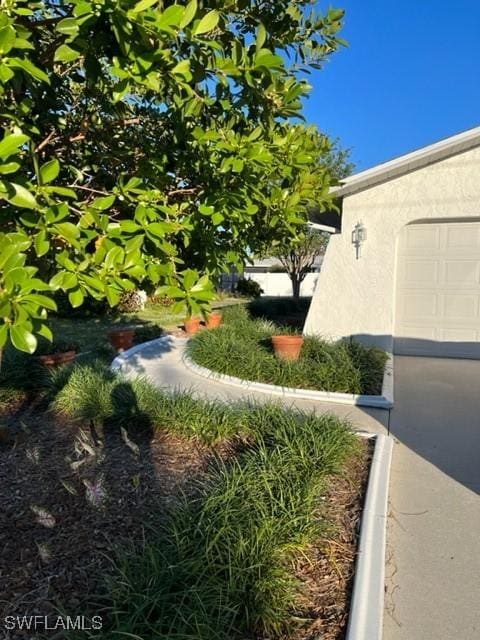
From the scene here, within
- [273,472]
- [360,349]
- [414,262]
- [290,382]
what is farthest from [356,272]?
[273,472]

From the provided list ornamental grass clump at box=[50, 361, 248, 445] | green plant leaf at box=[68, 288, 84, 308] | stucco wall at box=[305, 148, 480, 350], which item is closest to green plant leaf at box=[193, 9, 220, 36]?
green plant leaf at box=[68, 288, 84, 308]

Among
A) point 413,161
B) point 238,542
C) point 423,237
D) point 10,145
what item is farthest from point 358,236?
point 10,145

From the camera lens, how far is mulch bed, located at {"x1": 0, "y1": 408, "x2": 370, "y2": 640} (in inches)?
96.5

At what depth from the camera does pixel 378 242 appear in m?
9.13

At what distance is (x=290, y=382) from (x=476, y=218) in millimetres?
4921

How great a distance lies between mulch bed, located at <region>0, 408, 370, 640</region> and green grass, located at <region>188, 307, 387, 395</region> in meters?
2.36

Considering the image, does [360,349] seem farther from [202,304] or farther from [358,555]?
[202,304]

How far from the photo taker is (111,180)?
2.71 m

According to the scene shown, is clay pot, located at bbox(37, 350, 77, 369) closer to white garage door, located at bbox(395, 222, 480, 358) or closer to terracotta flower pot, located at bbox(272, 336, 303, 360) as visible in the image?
terracotta flower pot, located at bbox(272, 336, 303, 360)

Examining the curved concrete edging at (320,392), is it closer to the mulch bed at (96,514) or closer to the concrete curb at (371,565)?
the mulch bed at (96,514)

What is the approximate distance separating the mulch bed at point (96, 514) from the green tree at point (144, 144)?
170cm

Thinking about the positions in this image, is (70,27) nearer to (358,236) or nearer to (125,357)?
(125,357)

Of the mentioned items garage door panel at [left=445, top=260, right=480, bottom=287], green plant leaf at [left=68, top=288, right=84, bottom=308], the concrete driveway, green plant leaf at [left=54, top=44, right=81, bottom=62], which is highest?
green plant leaf at [left=54, top=44, right=81, bottom=62]

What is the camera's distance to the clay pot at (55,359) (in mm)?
7340
